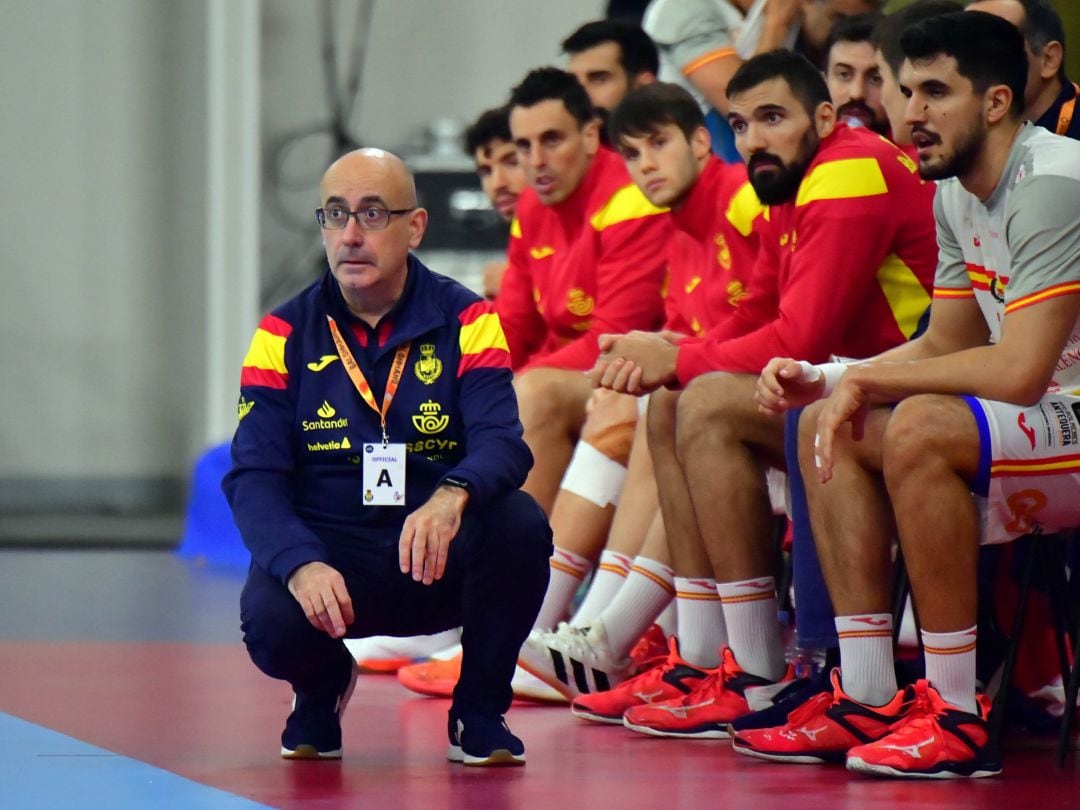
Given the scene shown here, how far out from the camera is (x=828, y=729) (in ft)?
9.57

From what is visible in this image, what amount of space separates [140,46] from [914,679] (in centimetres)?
564

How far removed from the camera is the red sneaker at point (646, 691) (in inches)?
135

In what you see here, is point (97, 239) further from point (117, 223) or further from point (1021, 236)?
point (1021, 236)

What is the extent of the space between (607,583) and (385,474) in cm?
105

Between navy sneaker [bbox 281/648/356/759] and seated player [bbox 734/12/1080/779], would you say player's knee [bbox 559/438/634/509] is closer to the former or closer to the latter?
seated player [bbox 734/12/1080/779]

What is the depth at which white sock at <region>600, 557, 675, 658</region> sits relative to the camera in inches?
143

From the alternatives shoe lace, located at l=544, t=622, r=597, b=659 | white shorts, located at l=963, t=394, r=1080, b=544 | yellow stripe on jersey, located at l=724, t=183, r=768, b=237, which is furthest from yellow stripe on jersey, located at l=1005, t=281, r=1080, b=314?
shoe lace, located at l=544, t=622, r=597, b=659

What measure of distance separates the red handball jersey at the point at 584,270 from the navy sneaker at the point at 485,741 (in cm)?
146

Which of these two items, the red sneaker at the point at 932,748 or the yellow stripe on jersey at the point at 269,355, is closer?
the red sneaker at the point at 932,748

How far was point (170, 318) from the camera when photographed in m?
8.02

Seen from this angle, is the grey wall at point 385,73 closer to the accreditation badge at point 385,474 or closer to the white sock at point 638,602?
the white sock at point 638,602

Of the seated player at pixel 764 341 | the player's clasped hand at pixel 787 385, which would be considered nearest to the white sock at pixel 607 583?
the seated player at pixel 764 341

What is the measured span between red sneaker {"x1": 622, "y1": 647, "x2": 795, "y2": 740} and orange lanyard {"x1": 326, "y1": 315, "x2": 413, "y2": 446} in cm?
74

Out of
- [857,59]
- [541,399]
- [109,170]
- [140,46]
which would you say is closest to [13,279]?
[109,170]
